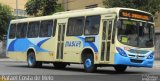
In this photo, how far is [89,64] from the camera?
21.9m

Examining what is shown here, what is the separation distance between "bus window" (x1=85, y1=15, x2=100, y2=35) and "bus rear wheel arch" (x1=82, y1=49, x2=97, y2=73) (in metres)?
0.94

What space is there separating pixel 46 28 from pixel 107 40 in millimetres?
5979

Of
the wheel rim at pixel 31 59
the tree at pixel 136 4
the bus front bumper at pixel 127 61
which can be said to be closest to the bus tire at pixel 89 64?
the bus front bumper at pixel 127 61

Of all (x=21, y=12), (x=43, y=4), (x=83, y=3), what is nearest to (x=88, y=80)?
(x=43, y=4)

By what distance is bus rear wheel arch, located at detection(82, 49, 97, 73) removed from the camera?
21609 mm

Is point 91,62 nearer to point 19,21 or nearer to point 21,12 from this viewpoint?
point 19,21

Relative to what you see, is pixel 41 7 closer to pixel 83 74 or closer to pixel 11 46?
pixel 11 46

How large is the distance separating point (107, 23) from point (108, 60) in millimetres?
1693

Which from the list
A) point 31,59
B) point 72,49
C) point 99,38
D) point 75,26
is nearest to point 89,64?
point 99,38

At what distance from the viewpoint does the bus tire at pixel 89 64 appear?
2156cm

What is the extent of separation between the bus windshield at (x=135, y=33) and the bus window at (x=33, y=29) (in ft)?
24.8

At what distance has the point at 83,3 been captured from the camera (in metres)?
51.8

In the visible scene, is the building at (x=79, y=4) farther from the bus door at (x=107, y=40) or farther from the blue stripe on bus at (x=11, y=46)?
the bus door at (x=107, y=40)

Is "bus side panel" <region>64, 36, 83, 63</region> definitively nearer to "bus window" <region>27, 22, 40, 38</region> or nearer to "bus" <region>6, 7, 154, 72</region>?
"bus" <region>6, 7, 154, 72</region>
